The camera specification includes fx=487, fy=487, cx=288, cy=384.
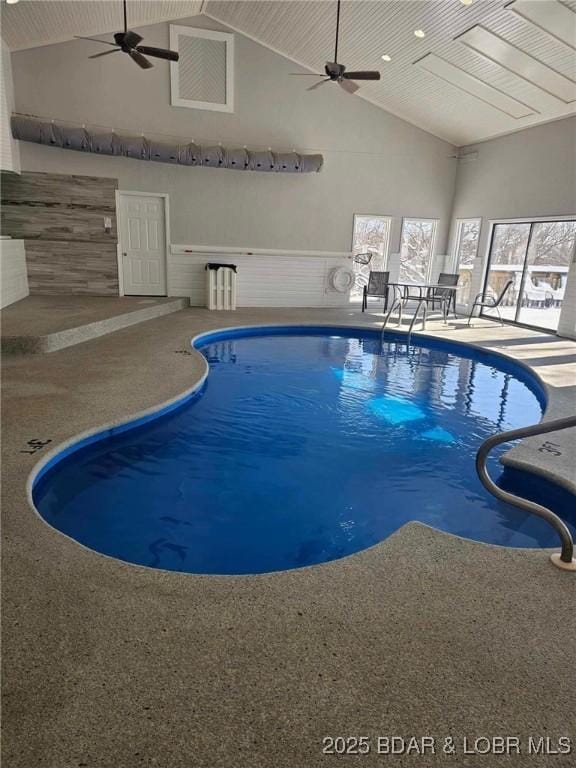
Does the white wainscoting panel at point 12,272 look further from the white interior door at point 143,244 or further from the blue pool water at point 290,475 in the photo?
the blue pool water at point 290,475

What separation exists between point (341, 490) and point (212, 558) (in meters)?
1.09

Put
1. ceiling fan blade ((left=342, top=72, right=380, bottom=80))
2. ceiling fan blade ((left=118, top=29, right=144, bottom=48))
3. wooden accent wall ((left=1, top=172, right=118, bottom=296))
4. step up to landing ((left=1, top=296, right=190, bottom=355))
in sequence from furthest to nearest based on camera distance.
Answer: wooden accent wall ((left=1, top=172, right=118, bottom=296))
ceiling fan blade ((left=342, top=72, right=380, bottom=80))
ceiling fan blade ((left=118, top=29, right=144, bottom=48))
step up to landing ((left=1, top=296, right=190, bottom=355))

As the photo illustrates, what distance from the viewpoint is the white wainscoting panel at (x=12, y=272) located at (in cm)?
676

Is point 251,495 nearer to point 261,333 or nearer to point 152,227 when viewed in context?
point 261,333

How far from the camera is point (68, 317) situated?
6375 millimetres

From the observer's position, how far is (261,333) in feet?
26.2

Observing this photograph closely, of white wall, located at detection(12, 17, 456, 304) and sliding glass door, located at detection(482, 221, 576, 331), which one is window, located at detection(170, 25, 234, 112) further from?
sliding glass door, located at detection(482, 221, 576, 331)

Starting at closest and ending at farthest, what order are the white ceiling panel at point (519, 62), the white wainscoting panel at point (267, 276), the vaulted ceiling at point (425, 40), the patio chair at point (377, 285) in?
the vaulted ceiling at point (425, 40), the white ceiling panel at point (519, 62), the white wainscoting panel at point (267, 276), the patio chair at point (377, 285)

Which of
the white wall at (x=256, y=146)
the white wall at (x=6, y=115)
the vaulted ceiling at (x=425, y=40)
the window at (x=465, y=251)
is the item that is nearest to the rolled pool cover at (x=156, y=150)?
the white wall at (x=6, y=115)

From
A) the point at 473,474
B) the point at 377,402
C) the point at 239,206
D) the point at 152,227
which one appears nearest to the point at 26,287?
the point at 152,227

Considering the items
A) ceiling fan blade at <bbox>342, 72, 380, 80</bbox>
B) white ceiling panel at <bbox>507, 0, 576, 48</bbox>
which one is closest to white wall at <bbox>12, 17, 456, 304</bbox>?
ceiling fan blade at <bbox>342, 72, 380, 80</bbox>

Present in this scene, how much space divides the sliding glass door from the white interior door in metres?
6.42

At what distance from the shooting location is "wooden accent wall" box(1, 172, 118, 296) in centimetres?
834

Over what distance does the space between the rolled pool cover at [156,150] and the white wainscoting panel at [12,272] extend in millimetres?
1764
